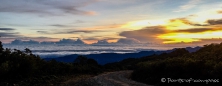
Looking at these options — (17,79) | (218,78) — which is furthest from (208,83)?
(17,79)

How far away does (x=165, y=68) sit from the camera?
29.8 meters

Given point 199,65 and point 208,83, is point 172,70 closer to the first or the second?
point 199,65

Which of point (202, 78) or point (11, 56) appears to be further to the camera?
point (11, 56)

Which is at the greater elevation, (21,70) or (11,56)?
(11,56)

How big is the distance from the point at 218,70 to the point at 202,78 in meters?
1.74

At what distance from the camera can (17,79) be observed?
28.8 m

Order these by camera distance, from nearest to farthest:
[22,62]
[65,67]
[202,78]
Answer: [202,78] → [22,62] → [65,67]

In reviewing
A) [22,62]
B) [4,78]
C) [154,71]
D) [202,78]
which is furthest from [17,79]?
[202,78]

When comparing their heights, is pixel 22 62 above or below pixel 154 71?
above

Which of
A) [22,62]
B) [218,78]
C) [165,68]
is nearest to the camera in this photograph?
[218,78]

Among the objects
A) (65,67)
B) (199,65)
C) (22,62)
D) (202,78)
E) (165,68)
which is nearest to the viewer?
(202,78)

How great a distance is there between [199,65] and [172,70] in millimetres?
3707

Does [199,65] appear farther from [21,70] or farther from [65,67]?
[65,67]

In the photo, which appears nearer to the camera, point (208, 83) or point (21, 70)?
point (208, 83)
